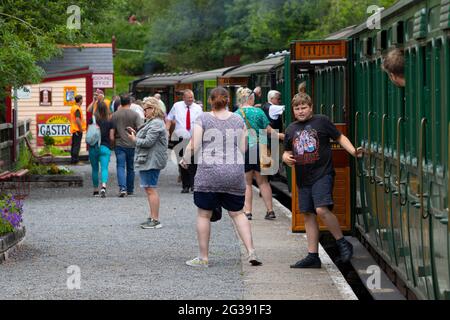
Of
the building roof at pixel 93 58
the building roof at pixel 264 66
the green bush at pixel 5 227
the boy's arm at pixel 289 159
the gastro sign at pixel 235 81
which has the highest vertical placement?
the building roof at pixel 93 58

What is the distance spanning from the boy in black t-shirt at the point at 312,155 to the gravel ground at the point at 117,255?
2.93ft

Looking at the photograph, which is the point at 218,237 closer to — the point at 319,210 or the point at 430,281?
the point at 319,210

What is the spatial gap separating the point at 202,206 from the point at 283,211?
547cm

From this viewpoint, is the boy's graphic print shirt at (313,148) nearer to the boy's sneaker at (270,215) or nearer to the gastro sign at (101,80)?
the boy's sneaker at (270,215)

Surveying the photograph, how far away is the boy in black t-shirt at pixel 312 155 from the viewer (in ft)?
35.5

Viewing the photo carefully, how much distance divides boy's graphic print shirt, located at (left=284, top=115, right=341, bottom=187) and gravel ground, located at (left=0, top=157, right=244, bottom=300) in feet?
3.45

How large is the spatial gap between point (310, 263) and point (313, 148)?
3.33 ft

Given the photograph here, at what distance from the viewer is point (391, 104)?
9461mm

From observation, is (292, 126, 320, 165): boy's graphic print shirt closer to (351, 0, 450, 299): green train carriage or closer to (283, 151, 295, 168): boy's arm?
(283, 151, 295, 168): boy's arm

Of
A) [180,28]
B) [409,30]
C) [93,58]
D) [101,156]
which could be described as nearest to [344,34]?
→ [409,30]

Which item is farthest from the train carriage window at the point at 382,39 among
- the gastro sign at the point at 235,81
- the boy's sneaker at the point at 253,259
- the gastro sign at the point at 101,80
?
the gastro sign at the point at 101,80

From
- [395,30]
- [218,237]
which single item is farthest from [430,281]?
[218,237]

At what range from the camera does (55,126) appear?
33188mm

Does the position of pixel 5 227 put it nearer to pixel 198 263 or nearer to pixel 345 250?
pixel 198 263
